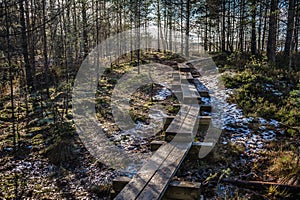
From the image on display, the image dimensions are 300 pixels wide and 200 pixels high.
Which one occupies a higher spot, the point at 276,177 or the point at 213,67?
the point at 213,67

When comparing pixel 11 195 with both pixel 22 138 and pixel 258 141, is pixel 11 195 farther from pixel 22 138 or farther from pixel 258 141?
pixel 258 141

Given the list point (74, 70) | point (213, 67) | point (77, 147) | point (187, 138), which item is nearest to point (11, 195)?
point (77, 147)

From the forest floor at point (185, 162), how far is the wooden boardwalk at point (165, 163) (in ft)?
1.40

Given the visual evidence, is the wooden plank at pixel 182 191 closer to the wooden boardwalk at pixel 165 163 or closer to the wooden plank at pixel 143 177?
the wooden boardwalk at pixel 165 163

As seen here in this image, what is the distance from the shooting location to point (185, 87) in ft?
27.2

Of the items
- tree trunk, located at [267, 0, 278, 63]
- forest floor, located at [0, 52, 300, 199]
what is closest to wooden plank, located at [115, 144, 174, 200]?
forest floor, located at [0, 52, 300, 199]

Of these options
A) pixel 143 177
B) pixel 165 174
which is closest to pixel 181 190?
pixel 165 174

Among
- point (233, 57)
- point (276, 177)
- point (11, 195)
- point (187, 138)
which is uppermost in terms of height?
point (233, 57)

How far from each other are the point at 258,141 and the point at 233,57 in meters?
8.37

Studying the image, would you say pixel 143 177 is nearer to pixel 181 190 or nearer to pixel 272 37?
pixel 181 190

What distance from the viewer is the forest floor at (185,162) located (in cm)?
410

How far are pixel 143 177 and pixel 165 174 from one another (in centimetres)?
32

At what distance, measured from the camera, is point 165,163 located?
3.88 metres

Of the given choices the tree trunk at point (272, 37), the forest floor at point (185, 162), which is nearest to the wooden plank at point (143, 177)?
the forest floor at point (185, 162)
